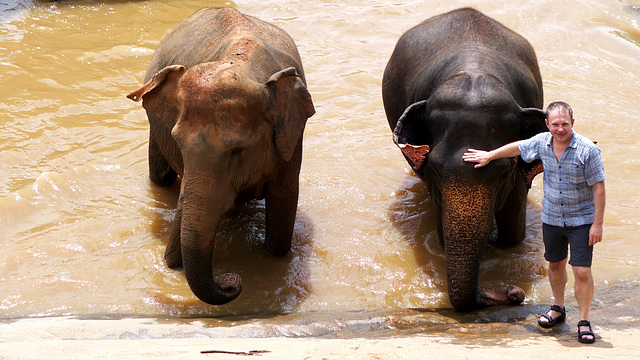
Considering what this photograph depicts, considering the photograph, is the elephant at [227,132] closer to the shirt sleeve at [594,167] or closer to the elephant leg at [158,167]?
the elephant leg at [158,167]

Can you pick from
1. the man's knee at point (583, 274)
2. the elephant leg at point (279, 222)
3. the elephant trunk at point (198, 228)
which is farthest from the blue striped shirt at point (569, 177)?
the elephant trunk at point (198, 228)

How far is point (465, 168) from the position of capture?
14.0 feet

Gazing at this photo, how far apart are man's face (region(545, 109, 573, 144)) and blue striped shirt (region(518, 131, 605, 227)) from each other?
77 millimetres

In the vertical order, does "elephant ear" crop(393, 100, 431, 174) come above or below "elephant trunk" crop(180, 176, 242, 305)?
above

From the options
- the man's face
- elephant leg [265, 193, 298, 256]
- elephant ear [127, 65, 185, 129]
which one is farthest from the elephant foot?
elephant ear [127, 65, 185, 129]

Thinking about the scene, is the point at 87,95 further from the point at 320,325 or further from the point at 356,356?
the point at 356,356

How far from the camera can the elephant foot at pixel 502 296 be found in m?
4.50

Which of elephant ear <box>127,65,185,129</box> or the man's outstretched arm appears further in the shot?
elephant ear <box>127,65,185,129</box>

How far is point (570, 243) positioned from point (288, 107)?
185 cm

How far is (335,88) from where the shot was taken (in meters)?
8.52

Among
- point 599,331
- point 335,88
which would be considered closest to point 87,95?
point 335,88

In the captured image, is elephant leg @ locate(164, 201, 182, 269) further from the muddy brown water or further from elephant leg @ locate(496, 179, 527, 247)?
elephant leg @ locate(496, 179, 527, 247)

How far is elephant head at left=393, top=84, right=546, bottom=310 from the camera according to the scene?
4254 millimetres

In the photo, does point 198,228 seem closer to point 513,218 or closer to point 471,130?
point 471,130
